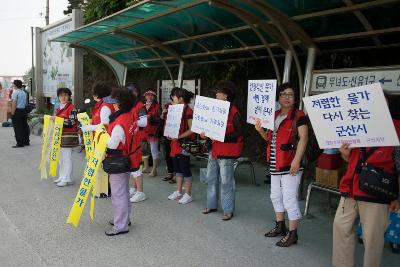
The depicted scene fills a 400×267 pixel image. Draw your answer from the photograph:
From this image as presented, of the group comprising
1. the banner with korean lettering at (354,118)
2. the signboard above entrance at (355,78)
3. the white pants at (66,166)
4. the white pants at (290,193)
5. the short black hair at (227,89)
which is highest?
the signboard above entrance at (355,78)

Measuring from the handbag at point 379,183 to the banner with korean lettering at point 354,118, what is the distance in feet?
0.54

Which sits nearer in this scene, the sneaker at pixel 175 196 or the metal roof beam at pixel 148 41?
the sneaker at pixel 175 196

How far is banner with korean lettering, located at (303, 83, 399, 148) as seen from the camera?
2.65 metres

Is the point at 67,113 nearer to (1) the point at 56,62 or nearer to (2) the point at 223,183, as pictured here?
(2) the point at 223,183

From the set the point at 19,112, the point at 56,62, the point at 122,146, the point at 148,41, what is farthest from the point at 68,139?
the point at 56,62

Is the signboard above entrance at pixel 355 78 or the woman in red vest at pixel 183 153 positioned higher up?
the signboard above entrance at pixel 355 78

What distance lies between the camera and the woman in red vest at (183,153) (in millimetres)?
5234

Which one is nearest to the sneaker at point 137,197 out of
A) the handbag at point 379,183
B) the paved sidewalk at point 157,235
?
the paved sidewalk at point 157,235

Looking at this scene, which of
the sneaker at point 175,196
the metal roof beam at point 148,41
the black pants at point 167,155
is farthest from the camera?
the metal roof beam at point 148,41

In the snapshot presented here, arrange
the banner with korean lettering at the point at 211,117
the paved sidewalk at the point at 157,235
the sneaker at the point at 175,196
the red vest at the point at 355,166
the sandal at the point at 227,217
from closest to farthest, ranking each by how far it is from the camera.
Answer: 1. the red vest at the point at 355,166
2. the paved sidewalk at the point at 157,235
3. the banner with korean lettering at the point at 211,117
4. the sandal at the point at 227,217
5. the sneaker at the point at 175,196

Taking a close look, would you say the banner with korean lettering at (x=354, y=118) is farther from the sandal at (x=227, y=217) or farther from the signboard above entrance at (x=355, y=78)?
the sandal at (x=227, y=217)

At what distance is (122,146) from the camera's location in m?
3.99

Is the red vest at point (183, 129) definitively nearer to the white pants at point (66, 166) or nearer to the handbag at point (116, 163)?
the handbag at point (116, 163)

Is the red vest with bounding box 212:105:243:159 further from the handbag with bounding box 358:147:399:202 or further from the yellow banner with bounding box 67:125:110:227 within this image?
the handbag with bounding box 358:147:399:202
